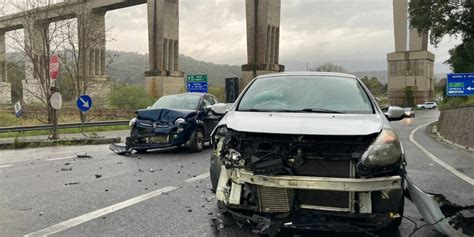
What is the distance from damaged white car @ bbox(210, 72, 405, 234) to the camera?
379 cm

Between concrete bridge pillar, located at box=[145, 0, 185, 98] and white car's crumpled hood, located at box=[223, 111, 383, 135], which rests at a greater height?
concrete bridge pillar, located at box=[145, 0, 185, 98]

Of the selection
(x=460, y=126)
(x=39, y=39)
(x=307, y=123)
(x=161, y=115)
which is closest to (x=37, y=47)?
(x=39, y=39)

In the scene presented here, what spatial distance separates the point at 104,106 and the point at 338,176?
142 ft

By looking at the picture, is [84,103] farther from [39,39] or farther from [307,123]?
[307,123]

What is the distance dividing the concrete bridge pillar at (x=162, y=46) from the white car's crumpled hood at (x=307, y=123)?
46.0 metres

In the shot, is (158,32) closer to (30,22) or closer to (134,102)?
(134,102)

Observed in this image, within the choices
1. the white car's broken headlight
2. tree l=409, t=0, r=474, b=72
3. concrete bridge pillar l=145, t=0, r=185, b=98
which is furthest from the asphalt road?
concrete bridge pillar l=145, t=0, r=185, b=98

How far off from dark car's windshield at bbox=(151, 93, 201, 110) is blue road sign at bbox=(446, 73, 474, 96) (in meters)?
18.0

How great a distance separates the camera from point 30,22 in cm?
2714

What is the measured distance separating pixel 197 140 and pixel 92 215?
667 cm

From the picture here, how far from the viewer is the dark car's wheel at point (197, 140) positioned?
37.8ft

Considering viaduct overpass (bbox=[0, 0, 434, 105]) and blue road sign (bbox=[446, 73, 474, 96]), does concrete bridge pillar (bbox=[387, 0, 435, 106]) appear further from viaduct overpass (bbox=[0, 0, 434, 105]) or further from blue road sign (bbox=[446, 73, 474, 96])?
blue road sign (bbox=[446, 73, 474, 96])

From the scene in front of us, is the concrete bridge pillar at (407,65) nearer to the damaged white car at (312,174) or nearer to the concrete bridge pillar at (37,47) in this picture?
the concrete bridge pillar at (37,47)

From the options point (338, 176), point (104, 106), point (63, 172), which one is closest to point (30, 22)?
point (104, 106)
